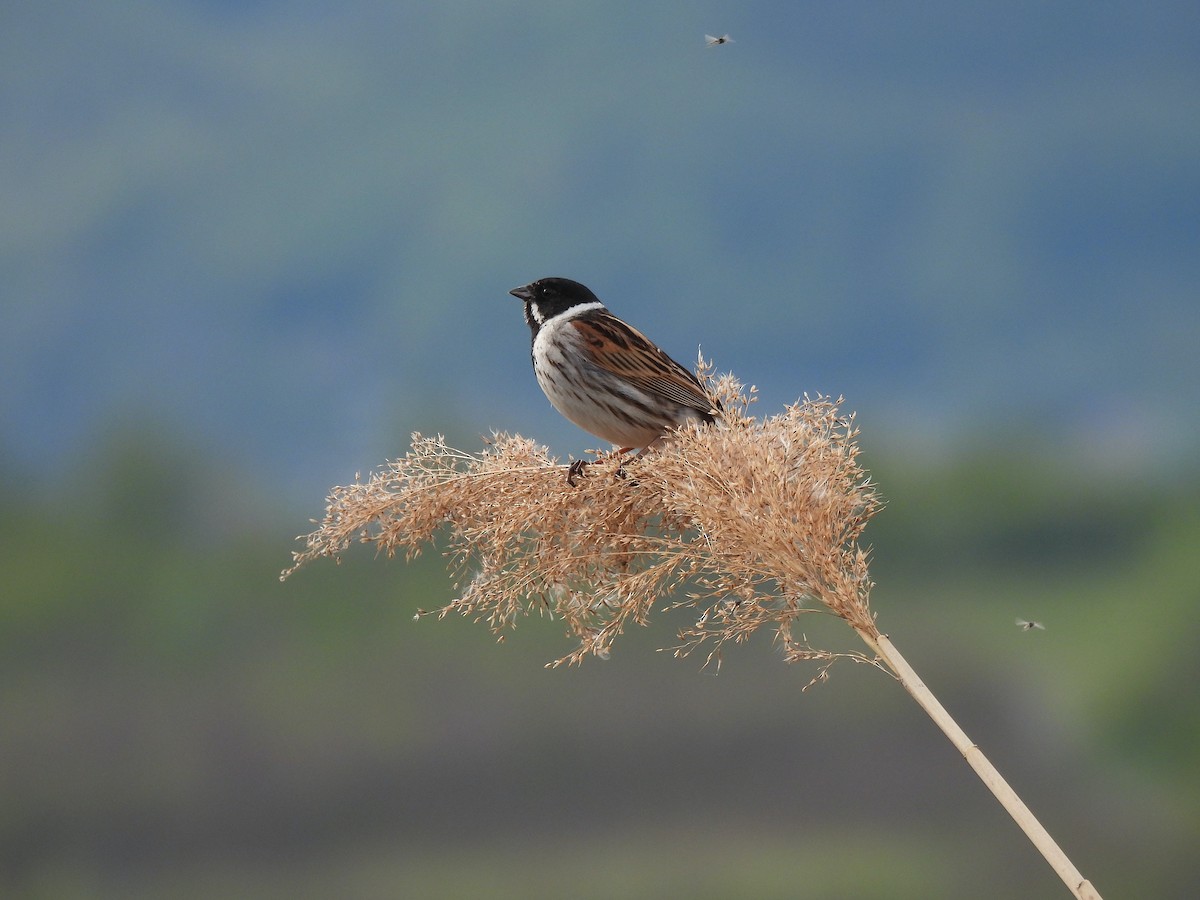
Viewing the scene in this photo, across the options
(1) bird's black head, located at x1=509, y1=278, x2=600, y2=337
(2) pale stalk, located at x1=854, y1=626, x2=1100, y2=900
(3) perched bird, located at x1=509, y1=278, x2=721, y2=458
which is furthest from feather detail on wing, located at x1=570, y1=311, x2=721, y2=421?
(2) pale stalk, located at x1=854, y1=626, x2=1100, y2=900

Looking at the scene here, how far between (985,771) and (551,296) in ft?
7.53

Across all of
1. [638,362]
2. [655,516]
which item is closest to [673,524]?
[655,516]

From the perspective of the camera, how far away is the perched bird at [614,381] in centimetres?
321

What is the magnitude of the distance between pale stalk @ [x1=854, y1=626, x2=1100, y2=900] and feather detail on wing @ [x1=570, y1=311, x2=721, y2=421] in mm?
1419

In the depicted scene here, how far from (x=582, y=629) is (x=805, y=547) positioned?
473 millimetres

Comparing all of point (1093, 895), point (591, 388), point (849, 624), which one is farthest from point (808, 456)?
point (591, 388)

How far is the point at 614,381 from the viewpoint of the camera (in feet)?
10.7

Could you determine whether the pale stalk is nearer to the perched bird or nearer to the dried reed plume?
the dried reed plume

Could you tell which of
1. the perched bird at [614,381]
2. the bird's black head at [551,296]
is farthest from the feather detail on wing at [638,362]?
the bird's black head at [551,296]

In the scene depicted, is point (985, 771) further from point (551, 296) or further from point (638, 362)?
point (551, 296)

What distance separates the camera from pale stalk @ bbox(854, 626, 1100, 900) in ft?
5.24

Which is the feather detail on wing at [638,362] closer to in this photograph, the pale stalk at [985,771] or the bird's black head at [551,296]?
the bird's black head at [551,296]

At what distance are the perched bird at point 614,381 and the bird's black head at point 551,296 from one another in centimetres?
11

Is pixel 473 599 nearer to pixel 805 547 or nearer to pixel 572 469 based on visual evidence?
pixel 572 469
